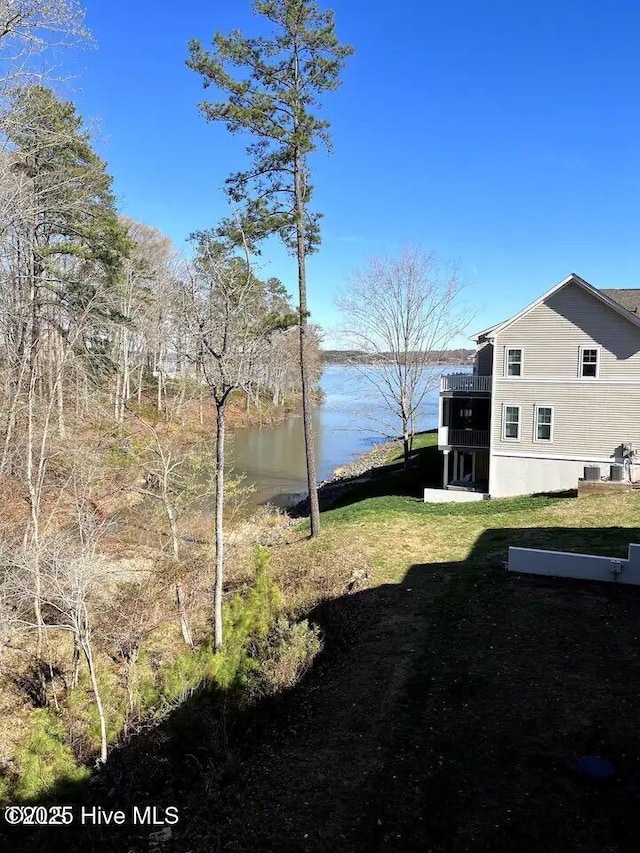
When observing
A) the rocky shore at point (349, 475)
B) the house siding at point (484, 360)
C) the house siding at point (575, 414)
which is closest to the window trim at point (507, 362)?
the house siding at point (575, 414)

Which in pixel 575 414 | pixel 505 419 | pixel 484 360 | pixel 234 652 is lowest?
pixel 234 652

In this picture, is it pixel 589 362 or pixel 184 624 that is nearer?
pixel 184 624

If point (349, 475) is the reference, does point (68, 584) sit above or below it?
above

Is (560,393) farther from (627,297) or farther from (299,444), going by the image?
(299,444)

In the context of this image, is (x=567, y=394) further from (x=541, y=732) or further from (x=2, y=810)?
(x=2, y=810)

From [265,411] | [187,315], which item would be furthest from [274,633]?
[265,411]

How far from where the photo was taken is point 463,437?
73.0ft

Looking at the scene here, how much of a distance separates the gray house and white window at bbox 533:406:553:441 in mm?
34

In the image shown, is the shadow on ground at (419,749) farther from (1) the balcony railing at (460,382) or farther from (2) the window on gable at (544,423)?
(1) the balcony railing at (460,382)

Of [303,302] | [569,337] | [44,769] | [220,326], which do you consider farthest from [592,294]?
[44,769]

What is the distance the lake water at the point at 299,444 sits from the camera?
27523 mm

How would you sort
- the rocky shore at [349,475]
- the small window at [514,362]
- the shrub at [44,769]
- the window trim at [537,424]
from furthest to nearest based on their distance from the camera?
the rocky shore at [349,475] < the small window at [514,362] < the window trim at [537,424] < the shrub at [44,769]

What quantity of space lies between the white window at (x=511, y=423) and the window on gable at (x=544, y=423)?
70 centimetres

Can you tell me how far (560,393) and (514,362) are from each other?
6.44 feet
